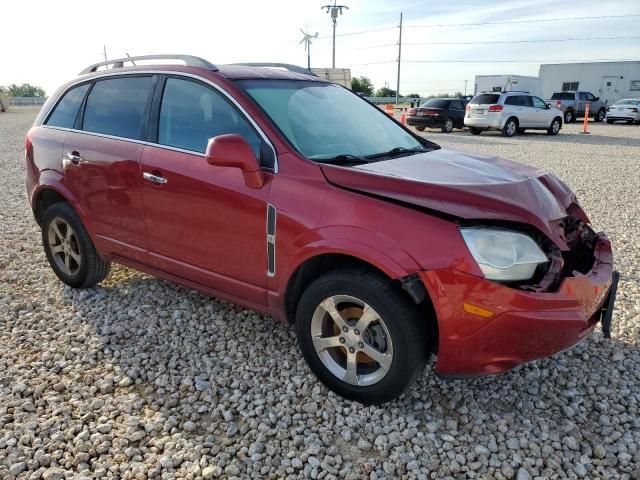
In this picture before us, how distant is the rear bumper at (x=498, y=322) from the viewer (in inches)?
94.9

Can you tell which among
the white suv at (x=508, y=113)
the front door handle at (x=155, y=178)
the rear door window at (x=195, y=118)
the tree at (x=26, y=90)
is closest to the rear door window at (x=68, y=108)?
the rear door window at (x=195, y=118)

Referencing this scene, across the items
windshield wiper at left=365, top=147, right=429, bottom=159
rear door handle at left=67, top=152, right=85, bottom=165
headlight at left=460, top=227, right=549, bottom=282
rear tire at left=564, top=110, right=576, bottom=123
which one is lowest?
rear tire at left=564, top=110, right=576, bottom=123

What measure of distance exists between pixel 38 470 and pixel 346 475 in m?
1.42

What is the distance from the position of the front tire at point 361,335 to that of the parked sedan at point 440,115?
63.2ft

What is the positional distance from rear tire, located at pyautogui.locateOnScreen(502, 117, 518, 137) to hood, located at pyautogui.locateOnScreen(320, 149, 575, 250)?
17719mm

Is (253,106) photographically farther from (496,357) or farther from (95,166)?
(496,357)

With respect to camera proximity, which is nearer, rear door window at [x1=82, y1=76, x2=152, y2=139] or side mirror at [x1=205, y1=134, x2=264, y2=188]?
side mirror at [x1=205, y1=134, x2=264, y2=188]

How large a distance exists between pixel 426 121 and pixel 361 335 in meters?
19.5

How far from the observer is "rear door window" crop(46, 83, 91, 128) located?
4246 millimetres

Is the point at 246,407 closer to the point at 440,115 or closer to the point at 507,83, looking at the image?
the point at 440,115

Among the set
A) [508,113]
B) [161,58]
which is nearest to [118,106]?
[161,58]

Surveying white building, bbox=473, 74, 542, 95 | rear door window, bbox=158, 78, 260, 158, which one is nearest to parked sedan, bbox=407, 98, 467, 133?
white building, bbox=473, 74, 542, 95

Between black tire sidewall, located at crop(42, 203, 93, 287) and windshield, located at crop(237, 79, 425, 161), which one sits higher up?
windshield, located at crop(237, 79, 425, 161)

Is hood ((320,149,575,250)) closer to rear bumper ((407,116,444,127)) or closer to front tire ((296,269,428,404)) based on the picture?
front tire ((296,269,428,404))
